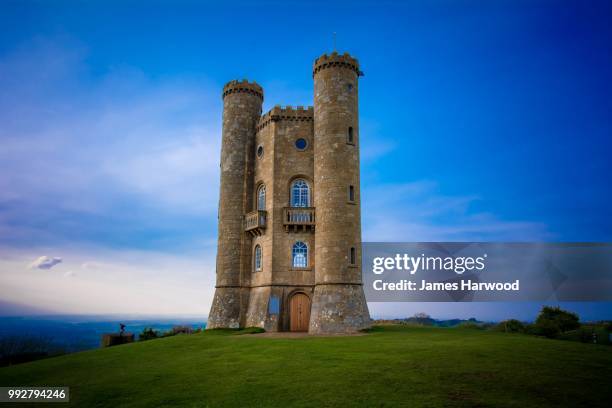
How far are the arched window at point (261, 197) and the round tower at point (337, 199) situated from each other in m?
5.48

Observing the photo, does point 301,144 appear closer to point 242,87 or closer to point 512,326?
point 242,87

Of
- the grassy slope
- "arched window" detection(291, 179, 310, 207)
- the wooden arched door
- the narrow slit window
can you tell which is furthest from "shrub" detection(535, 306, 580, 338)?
the narrow slit window

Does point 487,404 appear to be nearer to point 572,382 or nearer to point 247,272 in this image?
point 572,382

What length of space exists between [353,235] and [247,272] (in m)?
10.3

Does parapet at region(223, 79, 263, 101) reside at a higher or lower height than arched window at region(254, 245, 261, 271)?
higher

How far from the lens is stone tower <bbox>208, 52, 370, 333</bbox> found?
3316cm

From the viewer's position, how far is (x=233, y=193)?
39938 millimetres

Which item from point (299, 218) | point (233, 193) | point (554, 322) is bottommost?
point (554, 322)

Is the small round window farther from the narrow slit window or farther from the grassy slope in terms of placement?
the grassy slope

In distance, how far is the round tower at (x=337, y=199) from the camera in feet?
106

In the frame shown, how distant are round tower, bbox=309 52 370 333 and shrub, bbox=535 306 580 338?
11317 millimetres

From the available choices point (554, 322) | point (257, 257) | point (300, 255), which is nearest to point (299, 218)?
point (300, 255)

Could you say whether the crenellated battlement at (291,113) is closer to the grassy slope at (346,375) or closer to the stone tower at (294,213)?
the stone tower at (294,213)

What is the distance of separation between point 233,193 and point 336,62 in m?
13.7
